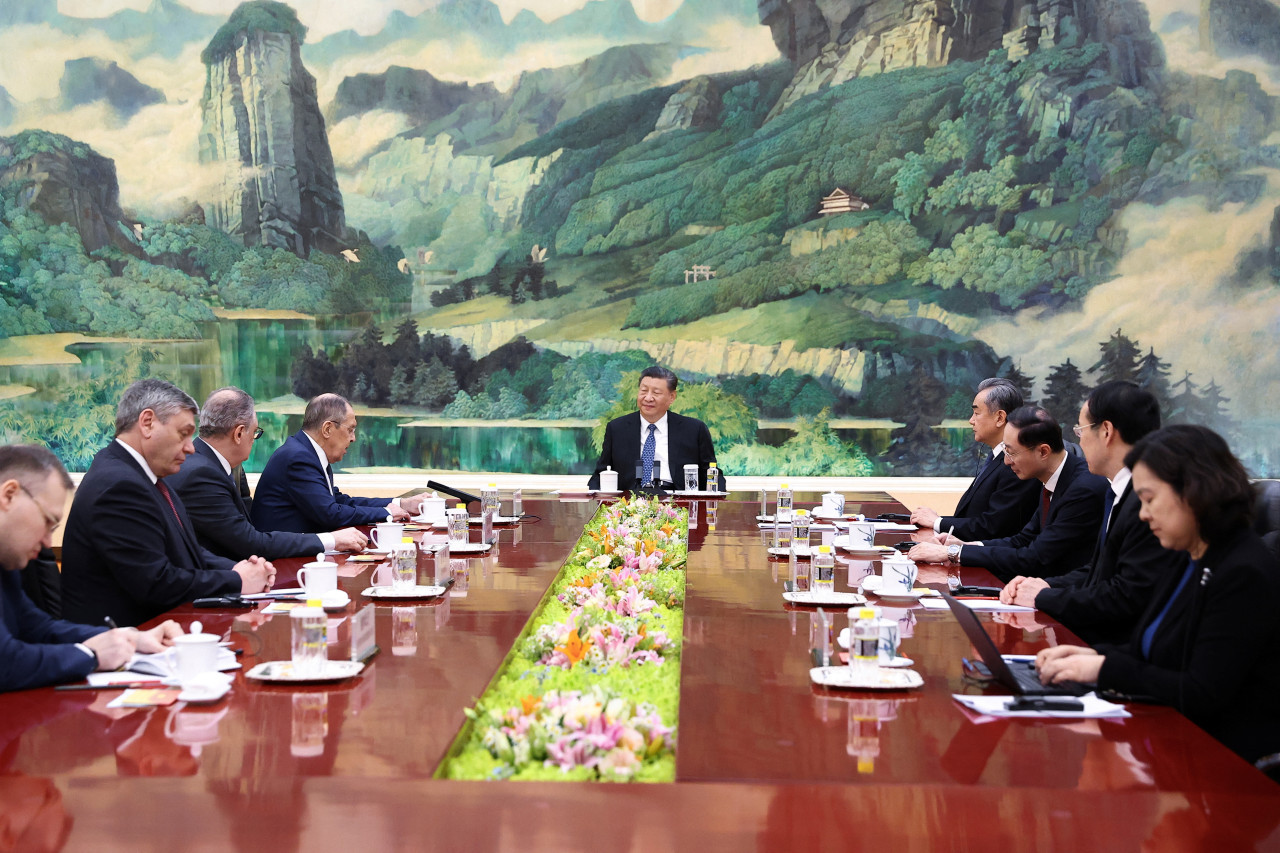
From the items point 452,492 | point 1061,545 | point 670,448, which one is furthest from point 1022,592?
point 670,448

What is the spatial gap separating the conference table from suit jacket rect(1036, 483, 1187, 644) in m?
0.80

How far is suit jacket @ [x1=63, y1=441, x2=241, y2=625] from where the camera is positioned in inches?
127

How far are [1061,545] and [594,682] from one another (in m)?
2.29

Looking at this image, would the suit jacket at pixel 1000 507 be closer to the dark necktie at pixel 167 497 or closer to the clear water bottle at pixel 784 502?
the clear water bottle at pixel 784 502

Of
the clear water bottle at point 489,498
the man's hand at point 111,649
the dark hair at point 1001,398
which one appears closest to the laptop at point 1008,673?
the man's hand at point 111,649

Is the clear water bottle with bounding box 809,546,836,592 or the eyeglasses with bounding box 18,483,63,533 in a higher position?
the eyeglasses with bounding box 18,483,63,533

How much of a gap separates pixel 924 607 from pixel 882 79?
7590mm

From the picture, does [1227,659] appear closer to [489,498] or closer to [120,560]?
[120,560]

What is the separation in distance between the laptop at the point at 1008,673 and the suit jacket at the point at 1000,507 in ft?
8.33

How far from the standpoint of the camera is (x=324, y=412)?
4934 millimetres

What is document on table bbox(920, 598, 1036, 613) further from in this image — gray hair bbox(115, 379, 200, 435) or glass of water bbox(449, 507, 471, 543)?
gray hair bbox(115, 379, 200, 435)

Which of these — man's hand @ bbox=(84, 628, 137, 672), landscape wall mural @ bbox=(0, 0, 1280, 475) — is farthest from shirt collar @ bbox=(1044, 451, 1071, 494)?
landscape wall mural @ bbox=(0, 0, 1280, 475)

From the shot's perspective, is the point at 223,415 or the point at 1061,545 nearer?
the point at 1061,545

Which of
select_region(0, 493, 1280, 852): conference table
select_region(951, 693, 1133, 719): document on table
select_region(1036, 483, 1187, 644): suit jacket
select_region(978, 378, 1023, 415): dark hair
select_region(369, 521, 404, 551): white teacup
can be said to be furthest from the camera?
select_region(978, 378, 1023, 415): dark hair
